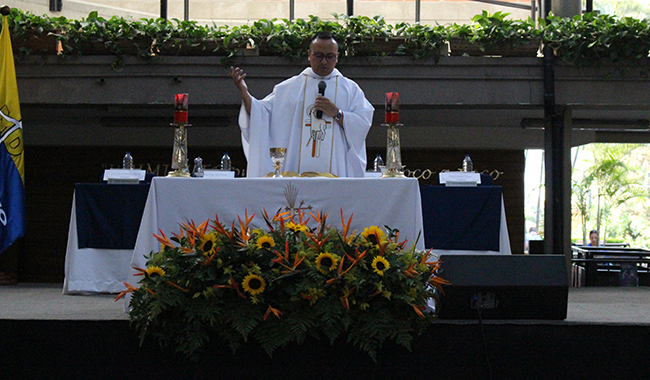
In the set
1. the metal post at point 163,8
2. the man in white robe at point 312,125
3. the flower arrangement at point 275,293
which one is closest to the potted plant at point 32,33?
the metal post at point 163,8

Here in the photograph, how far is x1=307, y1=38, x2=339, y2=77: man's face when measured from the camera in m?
3.88

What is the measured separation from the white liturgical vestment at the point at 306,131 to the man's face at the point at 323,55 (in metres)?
0.06

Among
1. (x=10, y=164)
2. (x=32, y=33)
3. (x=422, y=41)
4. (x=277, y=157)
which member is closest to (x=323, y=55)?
(x=277, y=157)

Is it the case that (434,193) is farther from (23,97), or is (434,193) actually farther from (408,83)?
(23,97)

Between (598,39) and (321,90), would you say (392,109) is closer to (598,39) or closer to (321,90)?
(321,90)

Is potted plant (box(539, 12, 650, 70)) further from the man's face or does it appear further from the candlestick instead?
the candlestick

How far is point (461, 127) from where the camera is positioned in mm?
8711

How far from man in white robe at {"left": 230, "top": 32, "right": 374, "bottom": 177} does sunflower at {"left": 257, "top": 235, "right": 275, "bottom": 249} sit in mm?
1305

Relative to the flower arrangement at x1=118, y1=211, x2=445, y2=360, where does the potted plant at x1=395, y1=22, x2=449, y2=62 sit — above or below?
above

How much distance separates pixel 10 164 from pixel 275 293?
3.55 metres

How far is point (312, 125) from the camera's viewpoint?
3.91 meters

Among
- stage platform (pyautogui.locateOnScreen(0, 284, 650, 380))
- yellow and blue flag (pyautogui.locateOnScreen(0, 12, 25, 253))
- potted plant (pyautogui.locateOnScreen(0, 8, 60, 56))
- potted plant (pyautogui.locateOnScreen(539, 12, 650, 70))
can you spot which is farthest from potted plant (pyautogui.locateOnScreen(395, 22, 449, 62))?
stage platform (pyautogui.locateOnScreen(0, 284, 650, 380))

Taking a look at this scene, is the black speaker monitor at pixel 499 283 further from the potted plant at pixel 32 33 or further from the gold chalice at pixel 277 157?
the potted plant at pixel 32 33

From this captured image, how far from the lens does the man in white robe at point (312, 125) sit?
12.6ft
